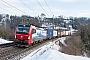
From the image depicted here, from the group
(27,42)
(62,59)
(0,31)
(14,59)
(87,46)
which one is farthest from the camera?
(87,46)

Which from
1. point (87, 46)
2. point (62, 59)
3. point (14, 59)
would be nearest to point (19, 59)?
point (14, 59)

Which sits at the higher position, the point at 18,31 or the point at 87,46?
the point at 18,31

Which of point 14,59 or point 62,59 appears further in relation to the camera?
point 14,59

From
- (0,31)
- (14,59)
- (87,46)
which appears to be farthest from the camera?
(87,46)

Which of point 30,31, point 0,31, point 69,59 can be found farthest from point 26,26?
point 0,31

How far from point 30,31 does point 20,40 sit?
1.71 metres

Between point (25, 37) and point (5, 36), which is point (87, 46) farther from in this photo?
point (25, 37)

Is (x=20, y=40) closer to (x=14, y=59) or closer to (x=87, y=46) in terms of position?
(x=14, y=59)

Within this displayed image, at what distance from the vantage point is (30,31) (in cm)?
2511

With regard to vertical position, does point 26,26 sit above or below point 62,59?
above

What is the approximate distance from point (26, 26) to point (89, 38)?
A: 2195 inches

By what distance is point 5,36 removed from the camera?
49.0m

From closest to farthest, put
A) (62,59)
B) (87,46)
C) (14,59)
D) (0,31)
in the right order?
(62,59) → (14,59) → (0,31) → (87,46)

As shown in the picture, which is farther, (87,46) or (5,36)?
(87,46)
